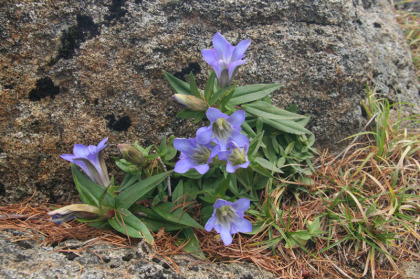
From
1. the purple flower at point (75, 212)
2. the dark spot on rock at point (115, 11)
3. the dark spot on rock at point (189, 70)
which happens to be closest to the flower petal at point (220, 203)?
the purple flower at point (75, 212)

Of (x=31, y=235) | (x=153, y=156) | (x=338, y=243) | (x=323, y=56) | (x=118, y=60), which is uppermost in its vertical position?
(x=118, y=60)

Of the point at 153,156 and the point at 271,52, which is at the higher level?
the point at 271,52

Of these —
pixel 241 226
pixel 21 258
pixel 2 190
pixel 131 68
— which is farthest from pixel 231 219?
pixel 2 190

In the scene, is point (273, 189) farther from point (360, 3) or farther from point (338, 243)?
point (360, 3)

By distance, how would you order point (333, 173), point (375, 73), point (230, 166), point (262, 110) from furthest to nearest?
point (375, 73) < point (333, 173) < point (262, 110) < point (230, 166)

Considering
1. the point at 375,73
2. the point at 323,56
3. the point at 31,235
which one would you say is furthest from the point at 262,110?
the point at 31,235

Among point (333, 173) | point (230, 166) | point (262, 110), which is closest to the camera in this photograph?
point (230, 166)
